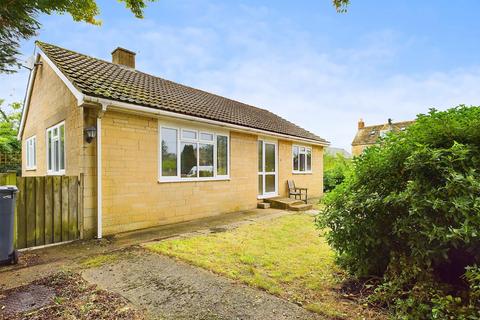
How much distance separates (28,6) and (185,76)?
1891 centimetres

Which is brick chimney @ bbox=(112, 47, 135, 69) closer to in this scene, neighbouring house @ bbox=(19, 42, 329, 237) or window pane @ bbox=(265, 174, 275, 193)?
neighbouring house @ bbox=(19, 42, 329, 237)

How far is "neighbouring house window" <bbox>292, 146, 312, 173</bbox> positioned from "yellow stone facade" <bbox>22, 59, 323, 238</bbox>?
4.68 meters

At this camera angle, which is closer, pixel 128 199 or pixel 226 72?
pixel 128 199

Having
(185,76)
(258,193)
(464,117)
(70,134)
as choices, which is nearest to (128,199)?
(70,134)

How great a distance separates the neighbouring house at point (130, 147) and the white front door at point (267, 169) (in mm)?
69

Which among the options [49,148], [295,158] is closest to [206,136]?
[49,148]

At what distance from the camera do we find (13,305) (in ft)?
10.2

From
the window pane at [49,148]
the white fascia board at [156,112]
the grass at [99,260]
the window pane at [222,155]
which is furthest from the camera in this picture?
the window pane at [222,155]

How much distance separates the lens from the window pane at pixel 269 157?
12.2 meters

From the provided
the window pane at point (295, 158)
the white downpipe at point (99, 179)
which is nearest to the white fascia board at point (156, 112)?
the white downpipe at point (99, 179)

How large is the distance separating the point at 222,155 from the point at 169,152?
7.76 ft

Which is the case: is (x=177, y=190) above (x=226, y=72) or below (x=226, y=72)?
below

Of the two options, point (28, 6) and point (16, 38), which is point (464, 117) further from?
point (16, 38)

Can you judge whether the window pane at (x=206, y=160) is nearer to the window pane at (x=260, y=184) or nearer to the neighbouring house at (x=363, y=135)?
the window pane at (x=260, y=184)
